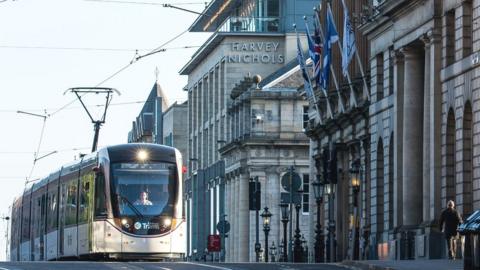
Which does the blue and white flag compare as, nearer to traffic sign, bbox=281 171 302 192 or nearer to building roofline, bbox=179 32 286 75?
traffic sign, bbox=281 171 302 192

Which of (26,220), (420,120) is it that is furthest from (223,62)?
(26,220)

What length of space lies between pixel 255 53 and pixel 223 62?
253cm

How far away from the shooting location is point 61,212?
64.6 meters

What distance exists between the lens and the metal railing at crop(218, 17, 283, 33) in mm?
138750

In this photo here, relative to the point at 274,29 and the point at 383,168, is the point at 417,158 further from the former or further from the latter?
the point at 274,29

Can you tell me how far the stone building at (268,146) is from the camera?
419ft

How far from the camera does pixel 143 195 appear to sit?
57.9m

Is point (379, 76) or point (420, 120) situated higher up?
point (379, 76)

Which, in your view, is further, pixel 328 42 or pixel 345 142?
pixel 345 142

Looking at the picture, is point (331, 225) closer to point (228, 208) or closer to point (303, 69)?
point (303, 69)

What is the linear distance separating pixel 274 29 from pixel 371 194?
57569 mm

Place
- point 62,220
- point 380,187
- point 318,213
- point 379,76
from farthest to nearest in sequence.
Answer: point 379,76
point 318,213
point 380,187
point 62,220

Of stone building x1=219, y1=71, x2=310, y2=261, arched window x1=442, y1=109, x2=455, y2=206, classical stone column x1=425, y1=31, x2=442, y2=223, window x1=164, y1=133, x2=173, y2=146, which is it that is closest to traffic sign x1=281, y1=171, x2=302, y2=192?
classical stone column x1=425, y1=31, x2=442, y2=223

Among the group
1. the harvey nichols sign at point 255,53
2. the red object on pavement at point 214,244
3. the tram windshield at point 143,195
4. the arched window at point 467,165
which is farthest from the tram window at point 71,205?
the harvey nichols sign at point 255,53
